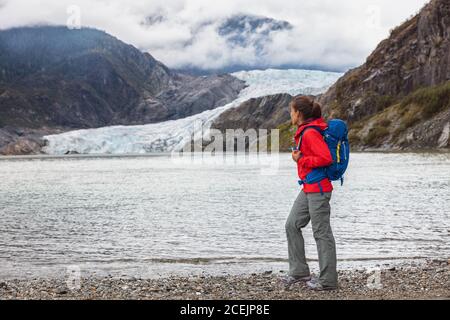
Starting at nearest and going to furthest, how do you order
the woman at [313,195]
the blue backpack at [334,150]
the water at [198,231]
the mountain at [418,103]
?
the blue backpack at [334,150] → the woman at [313,195] → the water at [198,231] → the mountain at [418,103]

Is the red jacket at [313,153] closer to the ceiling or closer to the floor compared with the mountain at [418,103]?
closer to the floor

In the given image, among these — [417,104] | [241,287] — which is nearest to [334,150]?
[241,287]

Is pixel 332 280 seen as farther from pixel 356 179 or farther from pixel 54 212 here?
pixel 356 179

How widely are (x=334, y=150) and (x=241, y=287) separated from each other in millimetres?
3317

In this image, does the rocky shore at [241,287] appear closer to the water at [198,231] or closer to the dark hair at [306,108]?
the water at [198,231]

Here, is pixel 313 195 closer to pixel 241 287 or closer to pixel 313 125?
pixel 313 125

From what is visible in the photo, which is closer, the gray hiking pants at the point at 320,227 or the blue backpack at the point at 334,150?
the blue backpack at the point at 334,150

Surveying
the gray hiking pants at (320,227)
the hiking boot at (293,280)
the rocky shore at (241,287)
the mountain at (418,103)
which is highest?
the mountain at (418,103)

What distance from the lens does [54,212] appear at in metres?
33.3

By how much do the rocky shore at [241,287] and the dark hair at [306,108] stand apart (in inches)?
123

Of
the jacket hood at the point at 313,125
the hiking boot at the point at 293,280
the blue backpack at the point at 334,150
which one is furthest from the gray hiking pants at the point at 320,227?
the jacket hood at the point at 313,125

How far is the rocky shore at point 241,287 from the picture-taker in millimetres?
11031

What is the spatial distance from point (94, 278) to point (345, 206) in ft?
67.0
